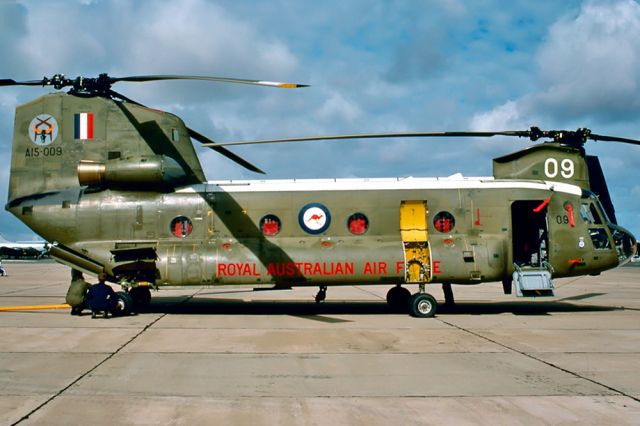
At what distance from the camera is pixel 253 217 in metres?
14.6

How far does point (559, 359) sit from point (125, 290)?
34.5ft

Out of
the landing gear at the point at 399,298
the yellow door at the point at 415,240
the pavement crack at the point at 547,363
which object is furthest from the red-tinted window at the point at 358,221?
the pavement crack at the point at 547,363

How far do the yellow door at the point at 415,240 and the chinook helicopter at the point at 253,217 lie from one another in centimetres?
3

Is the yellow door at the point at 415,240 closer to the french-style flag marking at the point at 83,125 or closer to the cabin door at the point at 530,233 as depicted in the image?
the cabin door at the point at 530,233

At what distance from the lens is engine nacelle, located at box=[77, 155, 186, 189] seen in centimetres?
1423

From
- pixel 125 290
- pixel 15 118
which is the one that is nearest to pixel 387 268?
pixel 125 290

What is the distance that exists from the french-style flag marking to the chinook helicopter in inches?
1.1

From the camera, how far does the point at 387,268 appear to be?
1395cm

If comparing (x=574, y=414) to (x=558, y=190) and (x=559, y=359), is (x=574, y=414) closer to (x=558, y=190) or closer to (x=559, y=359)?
(x=559, y=359)

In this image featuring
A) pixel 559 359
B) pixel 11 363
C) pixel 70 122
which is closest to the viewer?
pixel 11 363

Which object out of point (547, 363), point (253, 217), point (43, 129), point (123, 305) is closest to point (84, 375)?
point (547, 363)

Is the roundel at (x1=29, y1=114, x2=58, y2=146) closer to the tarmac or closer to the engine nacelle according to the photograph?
the engine nacelle

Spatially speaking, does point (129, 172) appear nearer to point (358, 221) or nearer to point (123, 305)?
point (123, 305)

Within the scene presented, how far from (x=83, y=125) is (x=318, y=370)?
1059 cm
